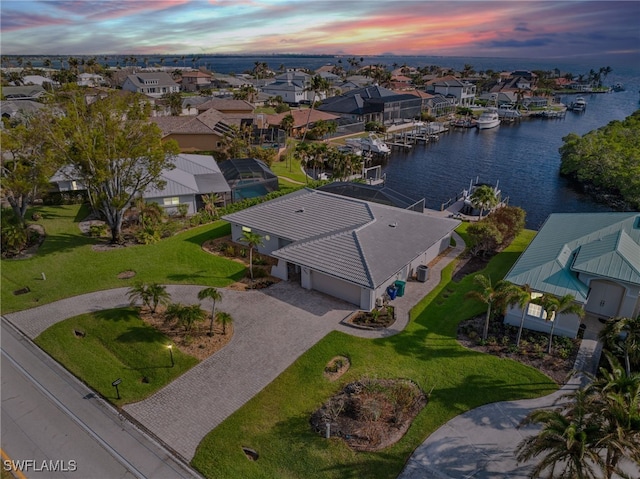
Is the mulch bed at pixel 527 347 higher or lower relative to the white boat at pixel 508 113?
lower

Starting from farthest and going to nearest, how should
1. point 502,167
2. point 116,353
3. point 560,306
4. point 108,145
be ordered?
1. point 502,167
2. point 108,145
3. point 116,353
4. point 560,306

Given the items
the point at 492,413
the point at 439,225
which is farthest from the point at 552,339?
the point at 439,225

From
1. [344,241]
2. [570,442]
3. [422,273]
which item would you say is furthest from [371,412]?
[422,273]

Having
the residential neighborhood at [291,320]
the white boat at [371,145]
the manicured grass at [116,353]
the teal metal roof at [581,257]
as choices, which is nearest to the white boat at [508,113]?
the white boat at [371,145]

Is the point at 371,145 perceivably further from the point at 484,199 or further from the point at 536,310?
the point at 536,310

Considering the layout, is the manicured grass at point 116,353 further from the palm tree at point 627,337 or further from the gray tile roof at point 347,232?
the palm tree at point 627,337

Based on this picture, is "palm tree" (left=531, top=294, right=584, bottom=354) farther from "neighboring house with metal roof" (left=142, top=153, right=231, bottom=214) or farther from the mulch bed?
"neighboring house with metal roof" (left=142, top=153, right=231, bottom=214)
